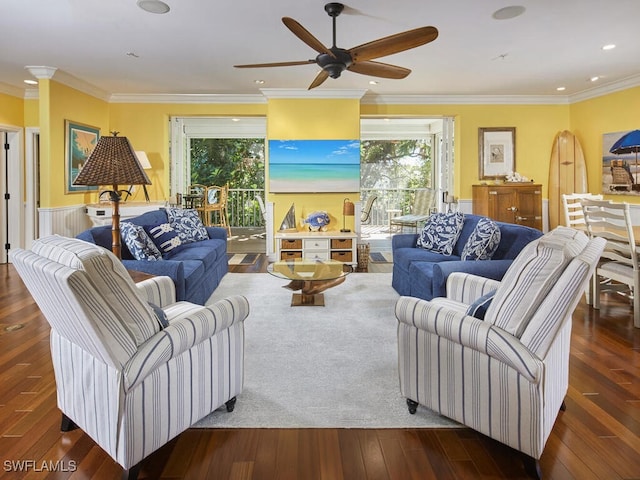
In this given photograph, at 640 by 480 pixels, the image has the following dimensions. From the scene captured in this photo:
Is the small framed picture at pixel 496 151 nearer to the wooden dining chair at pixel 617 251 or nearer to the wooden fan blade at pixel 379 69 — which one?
the wooden dining chair at pixel 617 251

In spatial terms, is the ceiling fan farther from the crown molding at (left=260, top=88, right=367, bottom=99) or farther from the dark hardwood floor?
the crown molding at (left=260, top=88, right=367, bottom=99)

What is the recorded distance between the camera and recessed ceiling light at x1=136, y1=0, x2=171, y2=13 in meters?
3.33

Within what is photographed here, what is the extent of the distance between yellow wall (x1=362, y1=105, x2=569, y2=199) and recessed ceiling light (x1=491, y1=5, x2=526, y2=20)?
10.4 ft

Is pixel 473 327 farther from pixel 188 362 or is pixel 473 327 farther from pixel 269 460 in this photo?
pixel 188 362

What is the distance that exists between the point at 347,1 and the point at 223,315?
2581mm

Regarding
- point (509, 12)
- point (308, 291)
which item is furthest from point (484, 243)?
point (509, 12)

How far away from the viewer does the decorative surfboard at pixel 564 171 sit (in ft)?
21.7

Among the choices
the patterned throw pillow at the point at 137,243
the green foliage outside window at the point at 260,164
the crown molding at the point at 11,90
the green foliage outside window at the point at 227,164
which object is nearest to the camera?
the patterned throw pillow at the point at 137,243

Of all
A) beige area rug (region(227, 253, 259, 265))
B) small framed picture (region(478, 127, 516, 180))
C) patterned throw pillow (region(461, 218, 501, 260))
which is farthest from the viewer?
small framed picture (region(478, 127, 516, 180))

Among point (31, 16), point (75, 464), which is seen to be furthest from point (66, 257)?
point (31, 16)

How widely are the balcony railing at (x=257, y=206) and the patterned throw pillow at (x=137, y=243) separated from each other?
22.1 ft

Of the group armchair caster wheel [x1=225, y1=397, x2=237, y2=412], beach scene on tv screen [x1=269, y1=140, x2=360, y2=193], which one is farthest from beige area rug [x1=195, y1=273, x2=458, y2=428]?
beach scene on tv screen [x1=269, y1=140, x2=360, y2=193]

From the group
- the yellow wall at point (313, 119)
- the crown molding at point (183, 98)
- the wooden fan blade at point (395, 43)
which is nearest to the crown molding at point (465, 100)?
the yellow wall at point (313, 119)

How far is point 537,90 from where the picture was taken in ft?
21.0
